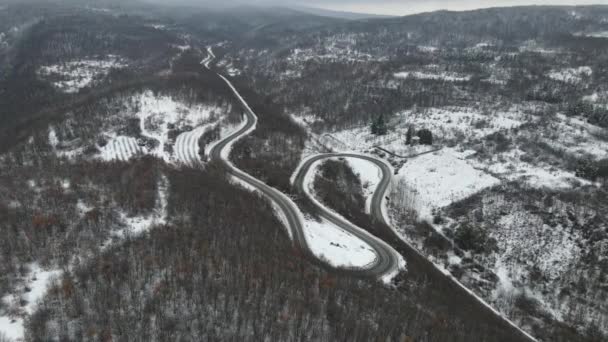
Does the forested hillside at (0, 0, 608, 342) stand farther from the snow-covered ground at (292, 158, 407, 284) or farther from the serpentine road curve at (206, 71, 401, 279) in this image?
the serpentine road curve at (206, 71, 401, 279)

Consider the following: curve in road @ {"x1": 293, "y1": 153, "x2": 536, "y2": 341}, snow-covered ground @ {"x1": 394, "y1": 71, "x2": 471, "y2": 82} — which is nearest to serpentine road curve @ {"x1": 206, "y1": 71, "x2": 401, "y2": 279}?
curve in road @ {"x1": 293, "y1": 153, "x2": 536, "y2": 341}

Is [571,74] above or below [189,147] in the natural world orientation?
above

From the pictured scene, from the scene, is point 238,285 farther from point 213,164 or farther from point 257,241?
point 213,164

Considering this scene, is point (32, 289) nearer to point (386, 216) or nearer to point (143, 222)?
point (143, 222)

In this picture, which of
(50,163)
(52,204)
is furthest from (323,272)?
(50,163)

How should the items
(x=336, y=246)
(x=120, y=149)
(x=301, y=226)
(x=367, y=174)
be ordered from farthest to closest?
(x=367, y=174)
(x=120, y=149)
(x=301, y=226)
(x=336, y=246)

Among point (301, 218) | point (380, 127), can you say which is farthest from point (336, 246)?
point (380, 127)

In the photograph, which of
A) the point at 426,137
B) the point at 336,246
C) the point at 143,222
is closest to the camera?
the point at 143,222
